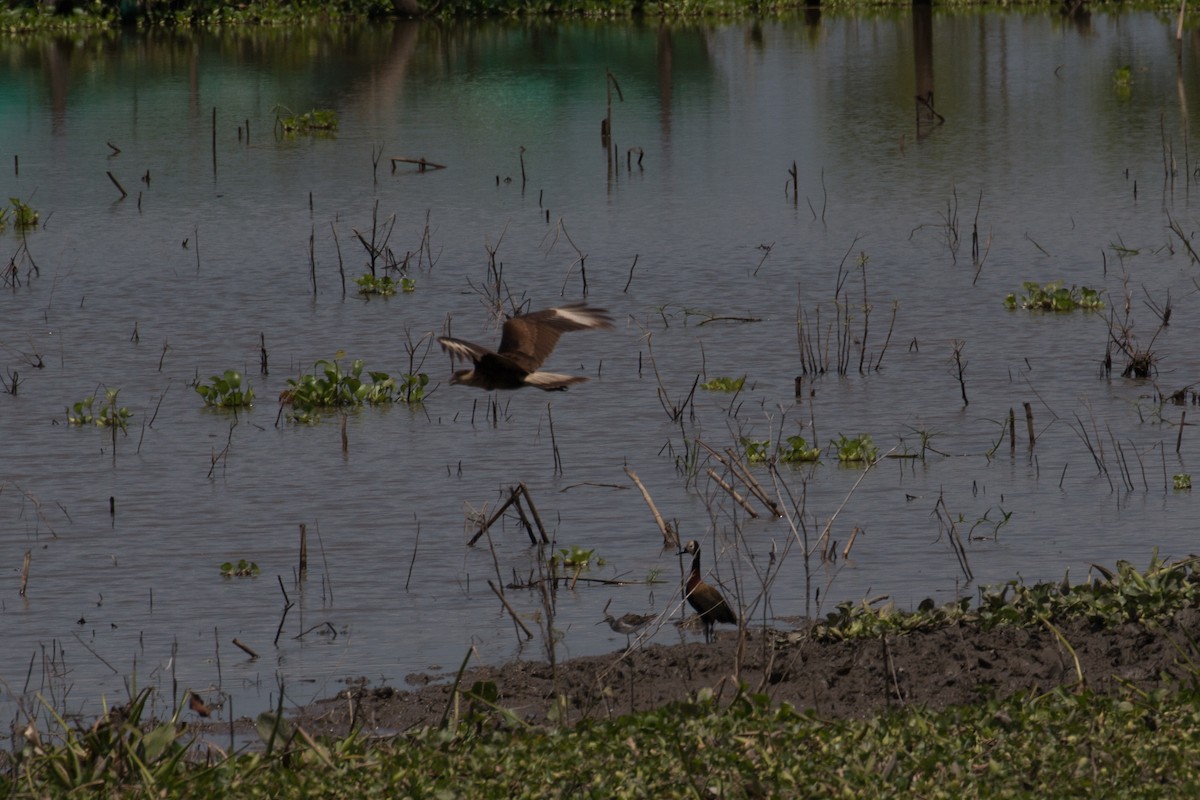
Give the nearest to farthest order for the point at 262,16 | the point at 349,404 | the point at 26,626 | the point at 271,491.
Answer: the point at 26,626 → the point at 271,491 → the point at 349,404 → the point at 262,16

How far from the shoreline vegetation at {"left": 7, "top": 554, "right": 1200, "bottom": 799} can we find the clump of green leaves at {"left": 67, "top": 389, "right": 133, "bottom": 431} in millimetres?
4190

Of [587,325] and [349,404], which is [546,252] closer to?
[349,404]

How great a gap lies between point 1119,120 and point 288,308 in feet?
41.4

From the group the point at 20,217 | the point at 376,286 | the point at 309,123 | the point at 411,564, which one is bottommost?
the point at 411,564

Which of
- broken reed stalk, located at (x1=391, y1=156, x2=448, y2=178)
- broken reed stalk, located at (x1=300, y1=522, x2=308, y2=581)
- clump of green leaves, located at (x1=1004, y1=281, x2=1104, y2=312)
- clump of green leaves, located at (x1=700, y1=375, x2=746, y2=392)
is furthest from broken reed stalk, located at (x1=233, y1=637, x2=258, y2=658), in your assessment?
broken reed stalk, located at (x1=391, y1=156, x2=448, y2=178)

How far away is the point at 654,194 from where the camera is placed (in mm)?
18141

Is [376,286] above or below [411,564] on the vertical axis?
above

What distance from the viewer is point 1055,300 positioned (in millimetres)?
12609

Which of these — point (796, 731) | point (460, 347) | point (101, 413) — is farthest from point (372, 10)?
point (796, 731)

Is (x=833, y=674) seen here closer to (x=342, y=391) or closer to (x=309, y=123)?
(x=342, y=391)

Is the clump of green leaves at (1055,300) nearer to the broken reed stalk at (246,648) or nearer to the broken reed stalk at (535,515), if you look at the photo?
the broken reed stalk at (535,515)

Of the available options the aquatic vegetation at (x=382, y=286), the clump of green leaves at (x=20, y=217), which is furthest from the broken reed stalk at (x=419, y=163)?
the aquatic vegetation at (x=382, y=286)

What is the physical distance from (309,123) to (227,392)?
43.4ft

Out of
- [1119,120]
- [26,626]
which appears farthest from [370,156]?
[26,626]
